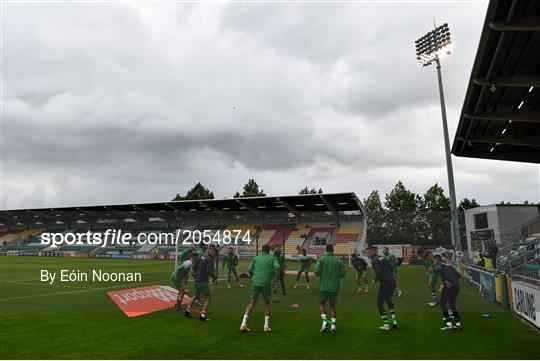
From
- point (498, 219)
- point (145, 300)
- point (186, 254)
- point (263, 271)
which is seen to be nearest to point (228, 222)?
point (498, 219)

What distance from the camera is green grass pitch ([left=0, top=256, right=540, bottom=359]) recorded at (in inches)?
289

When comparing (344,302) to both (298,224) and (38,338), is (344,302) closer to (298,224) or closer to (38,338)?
(38,338)

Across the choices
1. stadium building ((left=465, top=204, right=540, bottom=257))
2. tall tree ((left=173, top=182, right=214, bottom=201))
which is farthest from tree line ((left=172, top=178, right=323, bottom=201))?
stadium building ((left=465, top=204, right=540, bottom=257))

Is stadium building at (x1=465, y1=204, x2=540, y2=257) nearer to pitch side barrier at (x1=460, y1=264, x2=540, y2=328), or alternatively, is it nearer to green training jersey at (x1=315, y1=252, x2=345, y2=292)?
pitch side barrier at (x1=460, y1=264, x2=540, y2=328)

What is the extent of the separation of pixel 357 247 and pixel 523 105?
3181cm

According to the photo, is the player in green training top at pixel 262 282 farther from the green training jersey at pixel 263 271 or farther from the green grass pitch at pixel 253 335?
the green grass pitch at pixel 253 335

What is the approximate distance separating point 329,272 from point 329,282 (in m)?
0.25

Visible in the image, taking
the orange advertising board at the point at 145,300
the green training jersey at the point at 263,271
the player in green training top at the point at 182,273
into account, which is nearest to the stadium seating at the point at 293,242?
the orange advertising board at the point at 145,300

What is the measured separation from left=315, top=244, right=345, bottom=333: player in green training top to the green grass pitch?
46 cm

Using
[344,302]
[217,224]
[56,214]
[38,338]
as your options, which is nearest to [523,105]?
[344,302]

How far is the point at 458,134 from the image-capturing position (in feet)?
58.6

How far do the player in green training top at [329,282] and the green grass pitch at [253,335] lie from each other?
46cm

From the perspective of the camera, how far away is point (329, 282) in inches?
364

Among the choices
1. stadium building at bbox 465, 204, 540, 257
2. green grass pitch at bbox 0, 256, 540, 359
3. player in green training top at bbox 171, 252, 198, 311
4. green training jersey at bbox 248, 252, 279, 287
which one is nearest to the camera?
green grass pitch at bbox 0, 256, 540, 359
